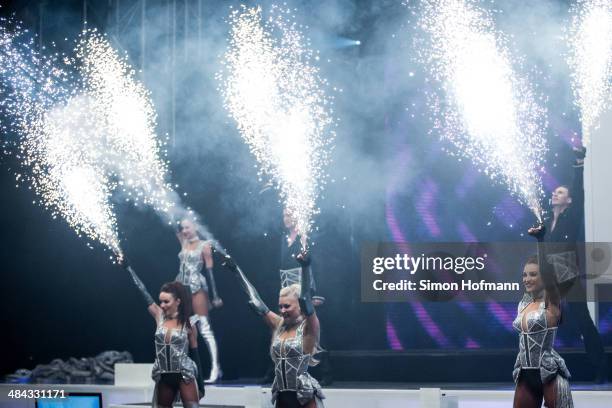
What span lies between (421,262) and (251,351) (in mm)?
1870

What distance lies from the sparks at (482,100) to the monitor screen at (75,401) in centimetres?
367

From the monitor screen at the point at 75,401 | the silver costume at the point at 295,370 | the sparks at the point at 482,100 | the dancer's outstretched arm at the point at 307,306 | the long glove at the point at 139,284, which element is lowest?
the monitor screen at the point at 75,401

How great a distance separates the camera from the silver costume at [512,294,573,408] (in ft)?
20.1

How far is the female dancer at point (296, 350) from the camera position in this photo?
641 centimetres

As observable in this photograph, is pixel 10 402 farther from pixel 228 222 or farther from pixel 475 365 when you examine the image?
pixel 475 365

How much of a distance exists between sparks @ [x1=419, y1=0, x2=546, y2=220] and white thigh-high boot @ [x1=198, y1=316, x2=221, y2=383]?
279cm

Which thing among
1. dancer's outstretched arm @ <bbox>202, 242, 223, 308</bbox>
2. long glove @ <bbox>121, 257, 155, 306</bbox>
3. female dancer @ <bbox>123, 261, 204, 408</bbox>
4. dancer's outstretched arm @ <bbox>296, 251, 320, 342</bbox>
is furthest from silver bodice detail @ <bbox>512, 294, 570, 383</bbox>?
dancer's outstretched arm @ <bbox>202, 242, 223, 308</bbox>

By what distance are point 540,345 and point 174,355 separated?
261 centimetres

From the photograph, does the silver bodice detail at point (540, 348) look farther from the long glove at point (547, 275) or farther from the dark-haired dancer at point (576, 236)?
the dark-haired dancer at point (576, 236)

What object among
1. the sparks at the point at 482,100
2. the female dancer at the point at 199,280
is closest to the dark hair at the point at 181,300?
the female dancer at the point at 199,280

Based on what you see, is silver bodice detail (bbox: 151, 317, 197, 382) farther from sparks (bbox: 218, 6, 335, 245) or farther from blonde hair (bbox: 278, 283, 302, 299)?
sparks (bbox: 218, 6, 335, 245)

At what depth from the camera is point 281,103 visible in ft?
29.4


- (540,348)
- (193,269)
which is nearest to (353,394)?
(540,348)

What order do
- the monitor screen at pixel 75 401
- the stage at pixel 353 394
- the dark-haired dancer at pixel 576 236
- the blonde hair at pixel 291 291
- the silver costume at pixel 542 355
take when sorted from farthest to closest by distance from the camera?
the dark-haired dancer at pixel 576 236 < the monitor screen at pixel 75 401 < the stage at pixel 353 394 < the blonde hair at pixel 291 291 < the silver costume at pixel 542 355
